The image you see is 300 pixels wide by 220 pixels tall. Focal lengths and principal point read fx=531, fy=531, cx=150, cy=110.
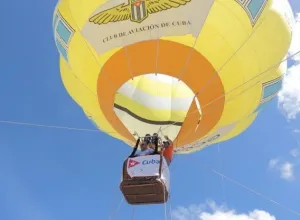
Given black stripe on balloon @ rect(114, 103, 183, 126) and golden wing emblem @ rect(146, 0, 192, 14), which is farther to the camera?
black stripe on balloon @ rect(114, 103, 183, 126)

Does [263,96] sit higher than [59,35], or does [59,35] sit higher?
[59,35]

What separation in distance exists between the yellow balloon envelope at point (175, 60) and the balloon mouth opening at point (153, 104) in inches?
A: 0.6

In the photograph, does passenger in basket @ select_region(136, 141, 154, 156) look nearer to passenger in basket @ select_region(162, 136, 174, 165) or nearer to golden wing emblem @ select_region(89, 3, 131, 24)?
passenger in basket @ select_region(162, 136, 174, 165)

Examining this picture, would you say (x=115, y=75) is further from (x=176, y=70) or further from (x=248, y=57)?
(x=248, y=57)

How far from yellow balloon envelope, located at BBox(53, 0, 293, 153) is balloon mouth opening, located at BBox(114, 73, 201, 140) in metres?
0.02

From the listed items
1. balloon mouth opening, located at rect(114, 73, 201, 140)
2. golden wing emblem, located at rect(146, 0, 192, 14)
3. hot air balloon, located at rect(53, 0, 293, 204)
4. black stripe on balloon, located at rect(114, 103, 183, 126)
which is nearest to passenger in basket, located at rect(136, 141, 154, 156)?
hot air balloon, located at rect(53, 0, 293, 204)

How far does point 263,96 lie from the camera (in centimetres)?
811

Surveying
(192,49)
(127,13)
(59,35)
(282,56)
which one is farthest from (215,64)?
(59,35)

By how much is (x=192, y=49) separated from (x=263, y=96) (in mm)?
1469

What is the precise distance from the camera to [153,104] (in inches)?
334

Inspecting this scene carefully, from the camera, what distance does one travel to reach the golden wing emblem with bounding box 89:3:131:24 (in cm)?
715

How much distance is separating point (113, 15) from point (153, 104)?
1.81 meters

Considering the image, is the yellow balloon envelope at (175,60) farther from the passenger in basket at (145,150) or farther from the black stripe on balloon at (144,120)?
the passenger in basket at (145,150)

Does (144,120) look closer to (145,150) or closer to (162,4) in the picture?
(145,150)
